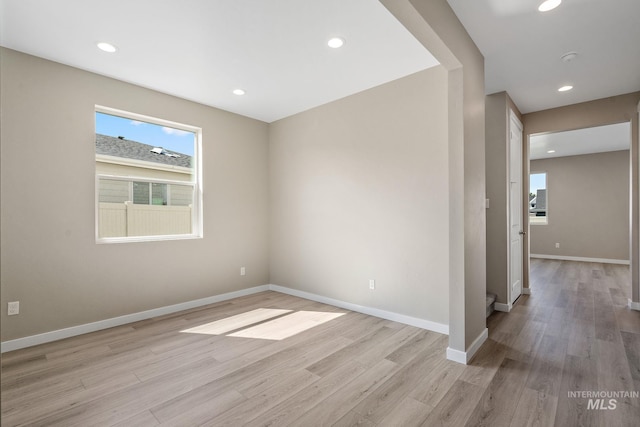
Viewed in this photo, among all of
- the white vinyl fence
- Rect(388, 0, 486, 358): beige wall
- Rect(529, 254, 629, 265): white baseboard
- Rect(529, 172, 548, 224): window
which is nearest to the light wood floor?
Rect(388, 0, 486, 358): beige wall

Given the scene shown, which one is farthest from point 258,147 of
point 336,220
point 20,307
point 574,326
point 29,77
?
point 574,326

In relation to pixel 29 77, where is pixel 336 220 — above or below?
below

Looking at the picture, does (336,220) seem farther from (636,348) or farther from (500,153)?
(636,348)

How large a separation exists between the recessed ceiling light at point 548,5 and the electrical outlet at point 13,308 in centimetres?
498

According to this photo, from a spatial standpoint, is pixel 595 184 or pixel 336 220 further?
pixel 595 184

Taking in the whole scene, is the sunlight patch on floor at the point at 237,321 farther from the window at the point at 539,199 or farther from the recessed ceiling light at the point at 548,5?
the window at the point at 539,199

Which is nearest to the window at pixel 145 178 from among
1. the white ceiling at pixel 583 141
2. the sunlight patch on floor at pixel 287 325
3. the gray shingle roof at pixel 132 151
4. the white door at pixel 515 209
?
the gray shingle roof at pixel 132 151

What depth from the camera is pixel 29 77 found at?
302 cm

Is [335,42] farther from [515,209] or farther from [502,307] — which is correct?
[502,307]

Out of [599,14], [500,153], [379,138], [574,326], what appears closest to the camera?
[599,14]

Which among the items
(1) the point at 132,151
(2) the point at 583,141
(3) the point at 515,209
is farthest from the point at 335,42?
(2) the point at 583,141

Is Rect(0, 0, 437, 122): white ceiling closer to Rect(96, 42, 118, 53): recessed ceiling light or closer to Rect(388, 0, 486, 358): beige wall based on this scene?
Rect(96, 42, 118, 53): recessed ceiling light

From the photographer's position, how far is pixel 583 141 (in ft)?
20.7

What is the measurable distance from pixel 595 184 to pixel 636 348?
6082 mm
